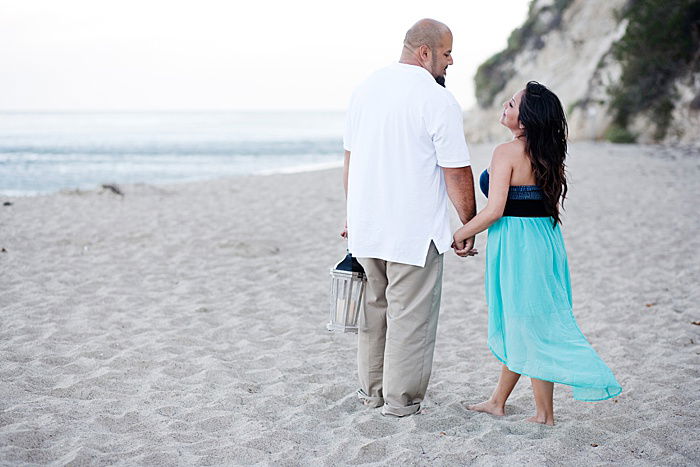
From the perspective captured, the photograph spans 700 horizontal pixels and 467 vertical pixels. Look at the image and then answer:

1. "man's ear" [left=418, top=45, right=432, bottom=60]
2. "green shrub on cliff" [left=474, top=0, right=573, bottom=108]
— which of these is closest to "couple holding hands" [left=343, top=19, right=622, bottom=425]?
"man's ear" [left=418, top=45, right=432, bottom=60]

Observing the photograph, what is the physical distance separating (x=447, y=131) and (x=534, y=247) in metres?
0.72

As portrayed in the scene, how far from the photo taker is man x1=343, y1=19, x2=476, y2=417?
3.26m

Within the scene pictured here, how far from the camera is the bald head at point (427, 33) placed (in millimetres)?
3312

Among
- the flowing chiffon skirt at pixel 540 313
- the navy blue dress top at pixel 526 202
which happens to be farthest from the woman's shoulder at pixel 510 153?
the flowing chiffon skirt at pixel 540 313

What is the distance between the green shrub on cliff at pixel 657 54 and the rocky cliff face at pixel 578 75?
0.55ft

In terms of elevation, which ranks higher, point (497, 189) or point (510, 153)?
point (510, 153)

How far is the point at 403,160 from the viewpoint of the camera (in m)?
3.31

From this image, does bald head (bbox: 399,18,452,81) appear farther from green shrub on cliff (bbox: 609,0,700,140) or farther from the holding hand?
green shrub on cliff (bbox: 609,0,700,140)

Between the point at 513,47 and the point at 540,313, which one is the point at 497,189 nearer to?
the point at 540,313

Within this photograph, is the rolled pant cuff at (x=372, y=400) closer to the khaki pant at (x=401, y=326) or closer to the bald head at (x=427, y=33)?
the khaki pant at (x=401, y=326)

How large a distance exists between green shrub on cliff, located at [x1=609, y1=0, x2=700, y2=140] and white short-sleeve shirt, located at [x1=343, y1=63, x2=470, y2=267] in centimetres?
1997

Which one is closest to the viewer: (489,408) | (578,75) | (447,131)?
(447,131)

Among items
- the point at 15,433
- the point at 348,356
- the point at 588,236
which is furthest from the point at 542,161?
the point at 588,236

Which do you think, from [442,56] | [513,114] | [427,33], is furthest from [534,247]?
[427,33]
